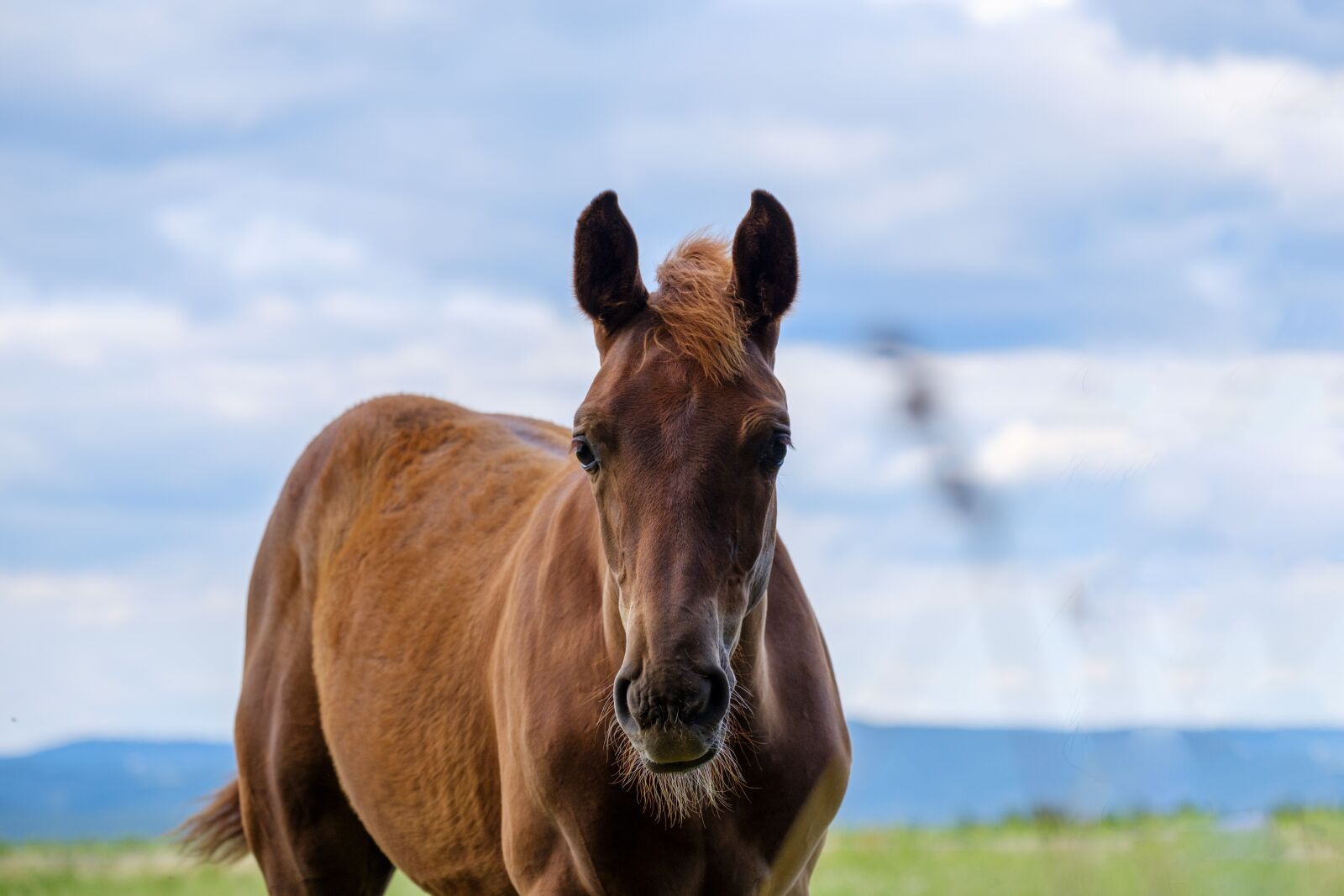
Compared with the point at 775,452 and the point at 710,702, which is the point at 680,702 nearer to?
the point at 710,702

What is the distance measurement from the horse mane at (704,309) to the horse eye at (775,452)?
0.19 meters

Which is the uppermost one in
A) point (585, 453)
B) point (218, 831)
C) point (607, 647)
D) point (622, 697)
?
point (585, 453)

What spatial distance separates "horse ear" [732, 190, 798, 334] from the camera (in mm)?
3424

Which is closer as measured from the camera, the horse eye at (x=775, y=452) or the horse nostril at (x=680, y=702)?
the horse nostril at (x=680, y=702)

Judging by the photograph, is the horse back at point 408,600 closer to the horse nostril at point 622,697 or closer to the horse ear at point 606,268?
the horse ear at point 606,268

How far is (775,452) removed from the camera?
122 inches

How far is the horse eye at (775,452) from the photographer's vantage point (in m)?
3.06

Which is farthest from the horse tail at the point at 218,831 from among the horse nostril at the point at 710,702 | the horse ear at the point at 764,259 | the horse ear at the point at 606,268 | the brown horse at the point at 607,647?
the horse nostril at the point at 710,702

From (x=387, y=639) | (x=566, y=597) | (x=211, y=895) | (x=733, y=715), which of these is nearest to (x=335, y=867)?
(x=387, y=639)

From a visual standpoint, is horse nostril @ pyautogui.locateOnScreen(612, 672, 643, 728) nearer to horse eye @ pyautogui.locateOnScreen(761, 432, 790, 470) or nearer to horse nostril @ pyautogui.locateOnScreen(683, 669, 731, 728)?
horse nostril @ pyautogui.locateOnScreen(683, 669, 731, 728)

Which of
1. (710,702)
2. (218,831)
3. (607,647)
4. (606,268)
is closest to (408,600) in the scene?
(607,647)

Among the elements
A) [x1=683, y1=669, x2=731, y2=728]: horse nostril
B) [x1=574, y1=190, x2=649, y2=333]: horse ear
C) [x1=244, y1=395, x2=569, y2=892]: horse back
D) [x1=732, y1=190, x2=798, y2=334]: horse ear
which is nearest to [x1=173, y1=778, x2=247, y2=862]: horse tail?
[x1=244, y1=395, x2=569, y2=892]: horse back

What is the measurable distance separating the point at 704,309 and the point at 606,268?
1.25ft

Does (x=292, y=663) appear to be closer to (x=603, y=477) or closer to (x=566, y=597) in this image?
(x=566, y=597)
